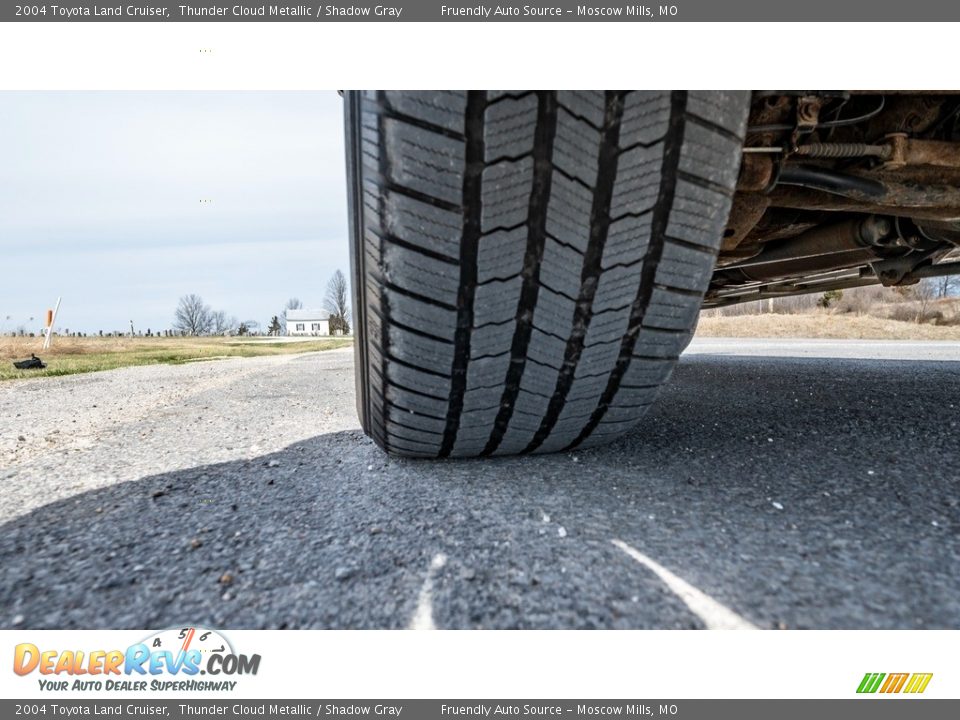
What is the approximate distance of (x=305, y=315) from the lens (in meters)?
33.6

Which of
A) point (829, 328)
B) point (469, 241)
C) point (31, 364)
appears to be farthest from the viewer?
point (829, 328)

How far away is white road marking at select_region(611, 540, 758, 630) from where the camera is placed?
2.05ft

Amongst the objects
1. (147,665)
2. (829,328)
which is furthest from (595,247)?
(829,328)

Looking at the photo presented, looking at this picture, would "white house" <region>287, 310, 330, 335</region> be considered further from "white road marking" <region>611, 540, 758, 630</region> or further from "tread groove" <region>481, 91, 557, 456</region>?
"white road marking" <region>611, 540, 758, 630</region>

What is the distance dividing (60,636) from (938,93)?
172 cm

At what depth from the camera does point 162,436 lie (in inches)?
70.5

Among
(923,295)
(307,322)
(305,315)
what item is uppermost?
(923,295)

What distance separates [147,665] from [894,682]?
2.94ft

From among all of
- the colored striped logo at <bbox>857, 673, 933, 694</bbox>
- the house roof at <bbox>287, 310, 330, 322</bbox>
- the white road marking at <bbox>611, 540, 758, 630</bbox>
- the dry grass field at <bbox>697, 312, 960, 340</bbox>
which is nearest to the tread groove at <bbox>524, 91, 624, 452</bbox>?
the white road marking at <bbox>611, 540, 758, 630</bbox>

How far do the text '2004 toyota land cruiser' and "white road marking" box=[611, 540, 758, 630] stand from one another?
0.42 metres

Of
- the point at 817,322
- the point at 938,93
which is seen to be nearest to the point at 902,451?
the point at 938,93

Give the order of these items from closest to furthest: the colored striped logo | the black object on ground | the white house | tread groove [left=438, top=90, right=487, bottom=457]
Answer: the colored striped logo, tread groove [left=438, top=90, right=487, bottom=457], the black object on ground, the white house

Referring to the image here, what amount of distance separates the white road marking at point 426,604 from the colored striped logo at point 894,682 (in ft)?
1.68

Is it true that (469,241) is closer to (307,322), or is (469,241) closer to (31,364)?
(31,364)
